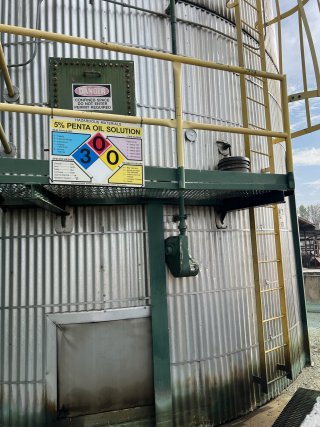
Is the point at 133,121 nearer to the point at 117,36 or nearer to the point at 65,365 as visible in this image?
the point at 117,36

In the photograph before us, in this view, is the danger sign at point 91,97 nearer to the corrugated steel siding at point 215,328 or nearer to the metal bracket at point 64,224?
the metal bracket at point 64,224

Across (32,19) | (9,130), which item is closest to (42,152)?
(9,130)

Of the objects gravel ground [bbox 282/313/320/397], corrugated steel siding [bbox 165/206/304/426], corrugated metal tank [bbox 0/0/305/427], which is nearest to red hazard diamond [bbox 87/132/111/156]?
corrugated metal tank [bbox 0/0/305/427]

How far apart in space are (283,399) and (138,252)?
3.70 metres

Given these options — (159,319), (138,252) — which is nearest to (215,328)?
(159,319)

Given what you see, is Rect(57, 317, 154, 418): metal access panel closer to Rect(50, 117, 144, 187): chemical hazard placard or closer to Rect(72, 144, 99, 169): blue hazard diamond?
Rect(50, 117, 144, 187): chemical hazard placard

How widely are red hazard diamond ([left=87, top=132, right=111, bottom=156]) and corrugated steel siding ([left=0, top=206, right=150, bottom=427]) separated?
158cm

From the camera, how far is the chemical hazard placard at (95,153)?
3.44m

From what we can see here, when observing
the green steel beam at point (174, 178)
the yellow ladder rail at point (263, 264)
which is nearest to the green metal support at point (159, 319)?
the green steel beam at point (174, 178)

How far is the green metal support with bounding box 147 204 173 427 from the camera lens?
478 cm

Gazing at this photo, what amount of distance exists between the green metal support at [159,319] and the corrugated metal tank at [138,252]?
14cm

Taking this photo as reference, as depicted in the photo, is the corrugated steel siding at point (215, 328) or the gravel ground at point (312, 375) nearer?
the corrugated steel siding at point (215, 328)

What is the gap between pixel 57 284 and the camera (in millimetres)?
4738

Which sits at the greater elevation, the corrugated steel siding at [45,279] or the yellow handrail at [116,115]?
the yellow handrail at [116,115]
